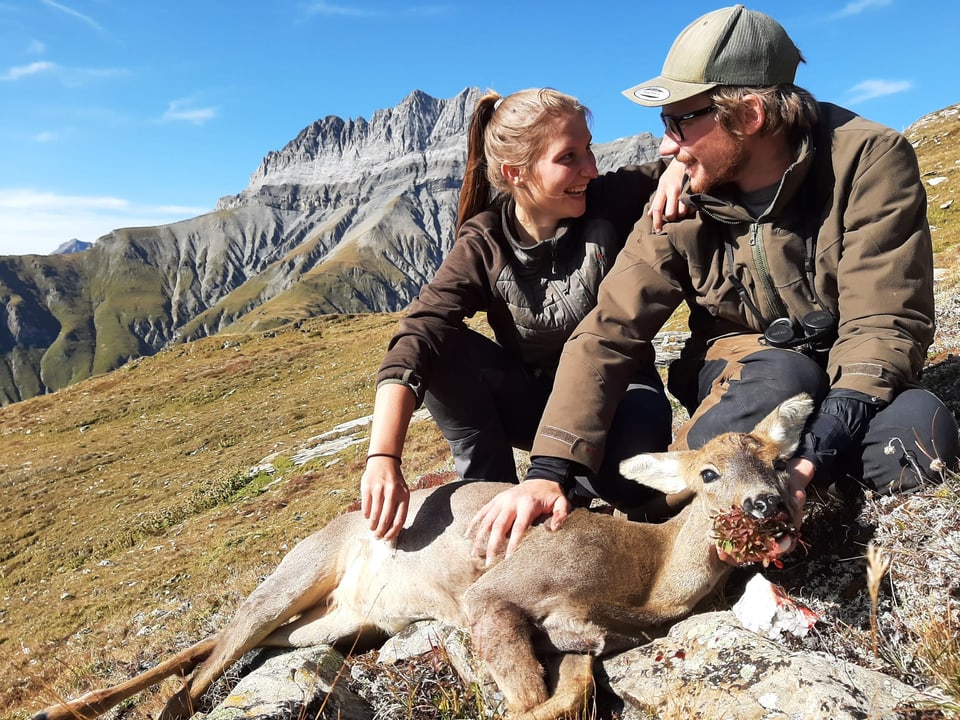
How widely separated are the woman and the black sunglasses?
1.65ft

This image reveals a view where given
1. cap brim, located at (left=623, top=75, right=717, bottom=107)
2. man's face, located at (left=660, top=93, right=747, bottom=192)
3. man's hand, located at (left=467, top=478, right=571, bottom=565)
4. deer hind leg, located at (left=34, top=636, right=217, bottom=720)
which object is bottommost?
deer hind leg, located at (left=34, top=636, right=217, bottom=720)

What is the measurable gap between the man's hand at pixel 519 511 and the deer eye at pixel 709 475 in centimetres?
95

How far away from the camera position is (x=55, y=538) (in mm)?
22078

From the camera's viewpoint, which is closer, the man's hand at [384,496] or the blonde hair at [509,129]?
the man's hand at [384,496]

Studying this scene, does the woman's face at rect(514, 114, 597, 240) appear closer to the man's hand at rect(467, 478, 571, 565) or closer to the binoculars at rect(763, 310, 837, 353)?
the binoculars at rect(763, 310, 837, 353)

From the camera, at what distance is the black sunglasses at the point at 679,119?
16.5 ft

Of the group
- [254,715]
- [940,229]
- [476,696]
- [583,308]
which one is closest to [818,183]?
[583,308]

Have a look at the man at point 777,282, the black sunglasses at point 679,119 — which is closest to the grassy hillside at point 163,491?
the man at point 777,282

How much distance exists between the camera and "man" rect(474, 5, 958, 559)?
4686 millimetres

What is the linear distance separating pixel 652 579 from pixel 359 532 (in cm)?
243

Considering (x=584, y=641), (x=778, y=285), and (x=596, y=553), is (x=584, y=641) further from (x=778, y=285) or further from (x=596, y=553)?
(x=778, y=285)

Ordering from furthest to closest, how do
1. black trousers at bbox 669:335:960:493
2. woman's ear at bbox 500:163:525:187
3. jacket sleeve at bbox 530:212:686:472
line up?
woman's ear at bbox 500:163:525:187, jacket sleeve at bbox 530:212:686:472, black trousers at bbox 669:335:960:493

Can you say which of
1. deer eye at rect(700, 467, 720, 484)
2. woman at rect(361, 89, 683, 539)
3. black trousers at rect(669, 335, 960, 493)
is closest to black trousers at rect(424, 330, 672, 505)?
woman at rect(361, 89, 683, 539)

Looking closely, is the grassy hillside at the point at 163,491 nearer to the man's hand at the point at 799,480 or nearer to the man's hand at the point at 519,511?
the man's hand at the point at 519,511
